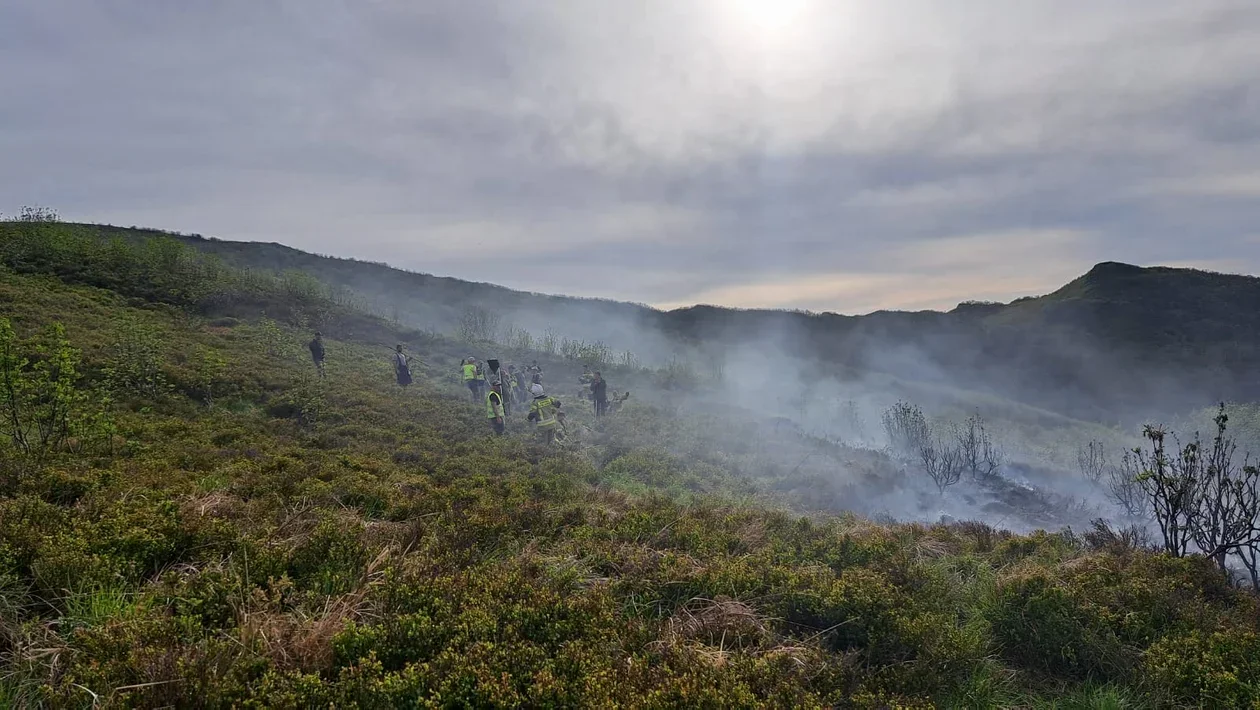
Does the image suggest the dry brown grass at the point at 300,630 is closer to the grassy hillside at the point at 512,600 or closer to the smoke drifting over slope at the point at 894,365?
the grassy hillside at the point at 512,600

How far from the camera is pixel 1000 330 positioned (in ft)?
186

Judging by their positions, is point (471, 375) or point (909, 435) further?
point (909, 435)

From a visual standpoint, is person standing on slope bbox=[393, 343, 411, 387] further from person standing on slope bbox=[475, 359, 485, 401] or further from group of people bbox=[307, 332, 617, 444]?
person standing on slope bbox=[475, 359, 485, 401]

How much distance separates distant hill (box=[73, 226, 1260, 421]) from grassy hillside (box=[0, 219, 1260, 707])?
4409 centimetres

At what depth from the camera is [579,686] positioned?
2906 millimetres

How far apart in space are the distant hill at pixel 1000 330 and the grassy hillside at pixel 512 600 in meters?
→ 44.1

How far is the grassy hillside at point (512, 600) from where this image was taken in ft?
9.39

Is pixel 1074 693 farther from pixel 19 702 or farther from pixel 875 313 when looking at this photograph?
pixel 875 313

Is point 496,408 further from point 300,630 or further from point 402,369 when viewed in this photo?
point 300,630

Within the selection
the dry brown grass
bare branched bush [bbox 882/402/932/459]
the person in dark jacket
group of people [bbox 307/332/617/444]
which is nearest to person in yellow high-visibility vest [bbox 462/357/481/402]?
group of people [bbox 307/332/617/444]

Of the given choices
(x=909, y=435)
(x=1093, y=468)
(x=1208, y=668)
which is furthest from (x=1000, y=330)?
(x=1208, y=668)

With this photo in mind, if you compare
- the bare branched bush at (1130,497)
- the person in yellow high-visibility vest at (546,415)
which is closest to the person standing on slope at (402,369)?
the person in yellow high-visibility vest at (546,415)

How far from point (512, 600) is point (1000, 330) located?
215ft

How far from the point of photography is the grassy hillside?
113 inches
